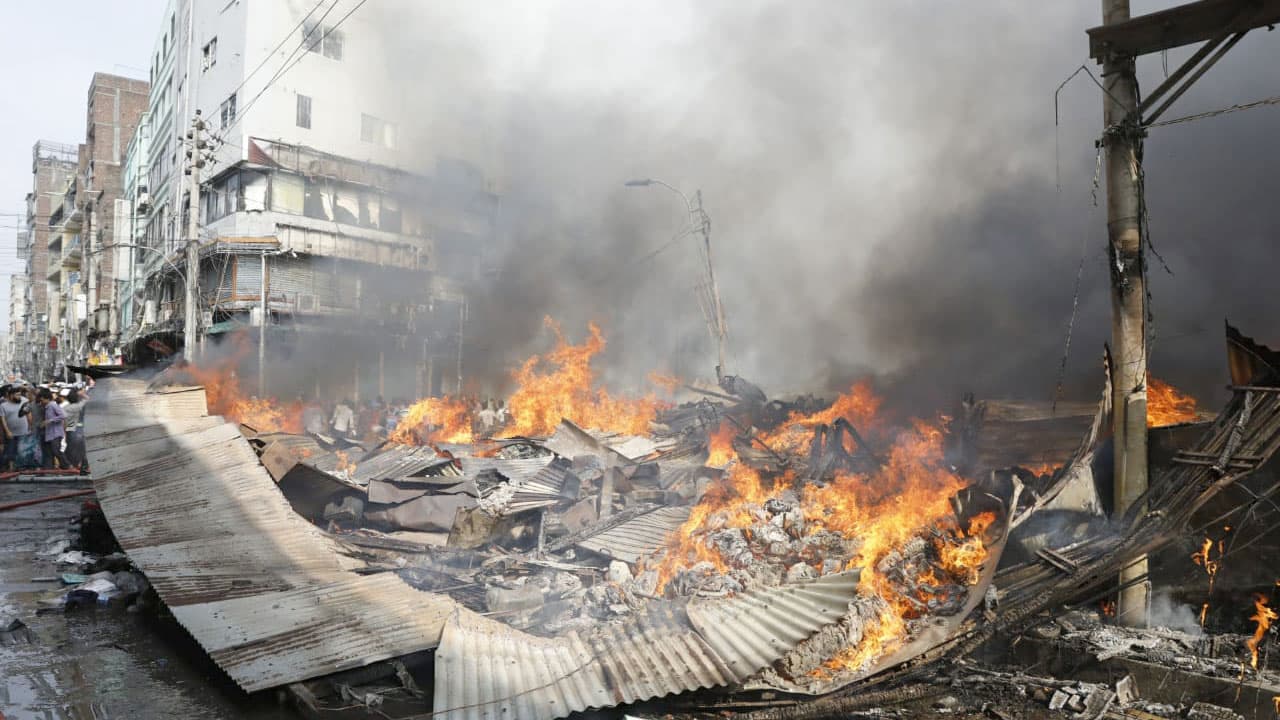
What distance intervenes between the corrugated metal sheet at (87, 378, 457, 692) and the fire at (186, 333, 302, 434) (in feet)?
23.7

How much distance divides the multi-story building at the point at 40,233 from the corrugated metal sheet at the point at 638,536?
226 ft

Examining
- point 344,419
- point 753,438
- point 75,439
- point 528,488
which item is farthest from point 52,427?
point 753,438

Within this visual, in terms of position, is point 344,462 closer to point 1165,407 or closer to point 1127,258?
point 1127,258

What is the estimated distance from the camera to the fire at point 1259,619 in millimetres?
5191

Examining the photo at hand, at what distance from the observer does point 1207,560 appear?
561 cm

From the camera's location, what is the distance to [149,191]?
38.0 metres

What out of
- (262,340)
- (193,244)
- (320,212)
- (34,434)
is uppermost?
(320,212)

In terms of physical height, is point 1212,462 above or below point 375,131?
below

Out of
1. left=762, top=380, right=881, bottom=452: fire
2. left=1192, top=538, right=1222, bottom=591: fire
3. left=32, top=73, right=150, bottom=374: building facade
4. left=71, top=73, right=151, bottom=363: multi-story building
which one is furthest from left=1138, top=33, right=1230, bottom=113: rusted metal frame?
left=71, top=73, right=151, bottom=363: multi-story building

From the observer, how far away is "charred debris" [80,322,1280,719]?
442 cm

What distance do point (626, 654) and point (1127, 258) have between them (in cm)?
494

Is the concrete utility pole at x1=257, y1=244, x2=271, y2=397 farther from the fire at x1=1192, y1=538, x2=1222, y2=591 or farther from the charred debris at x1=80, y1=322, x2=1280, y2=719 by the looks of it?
the fire at x1=1192, y1=538, x2=1222, y2=591

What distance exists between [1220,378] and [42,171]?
8120cm

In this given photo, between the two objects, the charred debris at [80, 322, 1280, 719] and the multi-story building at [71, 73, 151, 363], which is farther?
the multi-story building at [71, 73, 151, 363]
